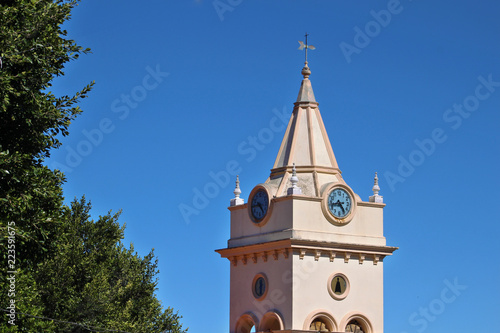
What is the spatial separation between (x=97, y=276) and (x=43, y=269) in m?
2.67

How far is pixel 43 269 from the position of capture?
52406 mm

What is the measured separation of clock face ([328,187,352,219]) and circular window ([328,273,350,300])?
2919mm

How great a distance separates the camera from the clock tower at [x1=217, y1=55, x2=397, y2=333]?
51.7 meters

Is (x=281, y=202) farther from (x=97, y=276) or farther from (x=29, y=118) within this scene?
(x=29, y=118)

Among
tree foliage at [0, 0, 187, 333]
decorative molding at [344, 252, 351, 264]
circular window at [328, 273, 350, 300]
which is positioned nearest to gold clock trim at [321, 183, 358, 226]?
decorative molding at [344, 252, 351, 264]

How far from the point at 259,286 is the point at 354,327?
5060 millimetres

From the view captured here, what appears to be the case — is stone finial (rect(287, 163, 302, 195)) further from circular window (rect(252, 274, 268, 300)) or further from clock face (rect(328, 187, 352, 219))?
circular window (rect(252, 274, 268, 300))

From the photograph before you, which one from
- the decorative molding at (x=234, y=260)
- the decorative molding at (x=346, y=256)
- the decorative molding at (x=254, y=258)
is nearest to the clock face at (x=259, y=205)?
the decorative molding at (x=254, y=258)

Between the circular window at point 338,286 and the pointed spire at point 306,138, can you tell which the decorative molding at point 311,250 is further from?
Answer: the pointed spire at point 306,138

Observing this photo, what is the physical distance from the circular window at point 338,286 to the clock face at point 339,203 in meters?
2.92

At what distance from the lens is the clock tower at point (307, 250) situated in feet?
169

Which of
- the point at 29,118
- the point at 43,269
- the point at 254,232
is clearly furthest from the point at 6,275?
the point at 254,232

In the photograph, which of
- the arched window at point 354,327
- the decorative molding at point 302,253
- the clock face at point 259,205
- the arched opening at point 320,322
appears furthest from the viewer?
the clock face at point 259,205

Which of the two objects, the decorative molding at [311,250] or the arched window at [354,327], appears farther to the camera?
the arched window at [354,327]
